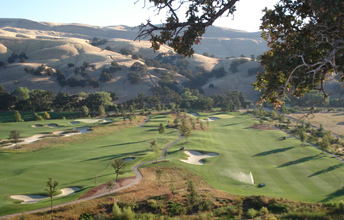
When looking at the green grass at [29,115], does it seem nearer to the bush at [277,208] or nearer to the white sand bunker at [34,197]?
the white sand bunker at [34,197]

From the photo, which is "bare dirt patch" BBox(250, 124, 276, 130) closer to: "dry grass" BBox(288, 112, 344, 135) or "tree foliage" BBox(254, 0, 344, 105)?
"dry grass" BBox(288, 112, 344, 135)

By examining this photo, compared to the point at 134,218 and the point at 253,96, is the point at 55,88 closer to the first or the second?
the point at 253,96

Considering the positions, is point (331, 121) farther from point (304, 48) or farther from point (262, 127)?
point (304, 48)

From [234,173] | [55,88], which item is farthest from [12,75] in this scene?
[234,173]

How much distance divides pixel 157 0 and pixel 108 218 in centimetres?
1508

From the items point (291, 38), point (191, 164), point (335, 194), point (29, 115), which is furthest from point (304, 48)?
point (29, 115)

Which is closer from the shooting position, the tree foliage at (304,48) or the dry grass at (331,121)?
the tree foliage at (304,48)

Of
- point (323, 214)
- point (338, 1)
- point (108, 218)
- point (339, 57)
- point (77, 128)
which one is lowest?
point (77, 128)

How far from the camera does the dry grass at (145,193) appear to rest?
771 inches

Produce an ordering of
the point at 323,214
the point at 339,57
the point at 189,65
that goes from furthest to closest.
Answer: the point at 189,65
the point at 323,214
the point at 339,57

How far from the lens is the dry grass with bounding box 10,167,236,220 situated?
19.6 m

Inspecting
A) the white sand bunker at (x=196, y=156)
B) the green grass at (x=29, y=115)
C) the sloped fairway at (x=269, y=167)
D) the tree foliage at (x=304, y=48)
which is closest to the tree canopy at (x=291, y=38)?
the tree foliage at (x=304, y=48)

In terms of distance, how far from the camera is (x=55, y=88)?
13075cm

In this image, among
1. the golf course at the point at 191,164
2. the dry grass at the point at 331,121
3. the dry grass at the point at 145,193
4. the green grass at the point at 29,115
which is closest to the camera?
the dry grass at the point at 145,193
